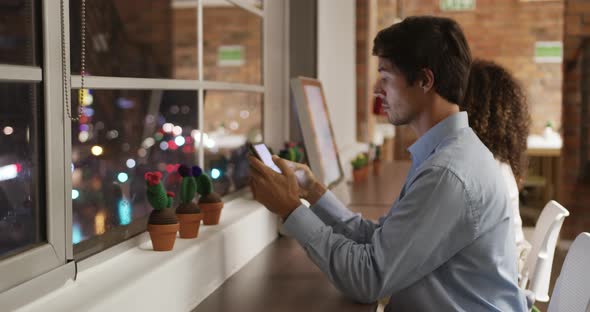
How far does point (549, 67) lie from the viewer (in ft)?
32.0

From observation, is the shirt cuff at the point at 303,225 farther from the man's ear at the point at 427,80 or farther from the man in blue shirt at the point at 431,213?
the man's ear at the point at 427,80

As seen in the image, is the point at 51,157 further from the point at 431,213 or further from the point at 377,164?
the point at 377,164

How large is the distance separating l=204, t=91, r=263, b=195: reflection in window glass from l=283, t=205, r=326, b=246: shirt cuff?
789 mm

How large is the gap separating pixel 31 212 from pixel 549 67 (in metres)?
9.39

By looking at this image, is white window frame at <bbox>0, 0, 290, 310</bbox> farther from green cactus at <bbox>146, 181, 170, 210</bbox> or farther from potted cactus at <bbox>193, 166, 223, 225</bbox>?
potted cactus at <bbox>193, 166, 223, 225</bbox>

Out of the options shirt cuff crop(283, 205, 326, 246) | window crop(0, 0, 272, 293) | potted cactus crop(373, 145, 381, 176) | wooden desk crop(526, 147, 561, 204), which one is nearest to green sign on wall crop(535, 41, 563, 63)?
wooden desk crop(526, 147, 561, 204)

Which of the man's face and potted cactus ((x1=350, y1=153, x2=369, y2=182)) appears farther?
potted cactus ((x1=350, y1=153, x2=369, y2=182))

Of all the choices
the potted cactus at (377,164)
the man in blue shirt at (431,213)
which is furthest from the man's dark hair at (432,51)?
the potted cactus at (377,164)

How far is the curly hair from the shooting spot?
2490 mm

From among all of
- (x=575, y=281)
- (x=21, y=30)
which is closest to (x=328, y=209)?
(x=575, y=281)

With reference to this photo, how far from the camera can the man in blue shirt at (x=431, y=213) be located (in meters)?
1.41

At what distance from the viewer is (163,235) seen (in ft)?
5.20

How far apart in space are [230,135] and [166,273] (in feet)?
21.6

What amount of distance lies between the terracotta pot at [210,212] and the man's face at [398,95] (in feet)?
1.91
